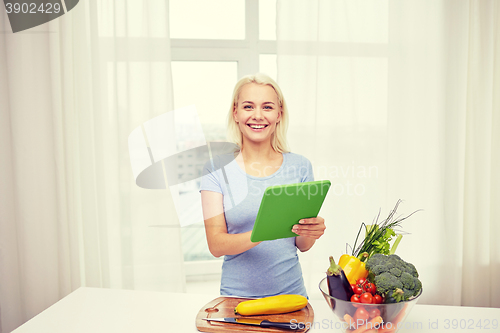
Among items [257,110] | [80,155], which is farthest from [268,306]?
[80,155]

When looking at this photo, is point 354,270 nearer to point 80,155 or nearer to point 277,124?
point 277,124

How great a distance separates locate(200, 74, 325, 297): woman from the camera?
4.02 ft

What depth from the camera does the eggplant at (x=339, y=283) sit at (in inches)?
28.9

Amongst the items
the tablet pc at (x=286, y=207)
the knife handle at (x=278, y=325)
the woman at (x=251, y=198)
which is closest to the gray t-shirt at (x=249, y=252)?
the woman at (x=251, y=198)

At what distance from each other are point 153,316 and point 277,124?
0.85m

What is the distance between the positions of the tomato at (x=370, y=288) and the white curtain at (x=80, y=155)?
4.67ft

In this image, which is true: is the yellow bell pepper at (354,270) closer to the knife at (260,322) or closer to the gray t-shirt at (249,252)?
the knife at (260,322)

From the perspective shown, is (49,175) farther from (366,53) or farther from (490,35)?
(490,35)

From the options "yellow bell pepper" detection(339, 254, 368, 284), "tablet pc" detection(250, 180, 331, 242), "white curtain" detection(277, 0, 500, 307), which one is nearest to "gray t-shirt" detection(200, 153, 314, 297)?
"tablet pc" detection(250, 180, 331, 242)

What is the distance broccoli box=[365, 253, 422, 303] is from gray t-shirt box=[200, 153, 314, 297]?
0.55 m

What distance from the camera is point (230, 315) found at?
0.92m

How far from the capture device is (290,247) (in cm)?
129

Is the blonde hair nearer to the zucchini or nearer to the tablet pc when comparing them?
the tablet pc

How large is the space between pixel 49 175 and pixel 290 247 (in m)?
1.50
